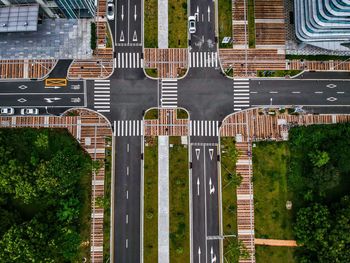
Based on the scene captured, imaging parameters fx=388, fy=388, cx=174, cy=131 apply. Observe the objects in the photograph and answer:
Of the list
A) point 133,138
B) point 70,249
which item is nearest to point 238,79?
point 133,138

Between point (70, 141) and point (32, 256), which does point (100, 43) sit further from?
point (32, 256)

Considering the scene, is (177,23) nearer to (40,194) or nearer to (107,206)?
(107,206)

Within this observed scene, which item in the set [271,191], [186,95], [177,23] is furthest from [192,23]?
[271,191]

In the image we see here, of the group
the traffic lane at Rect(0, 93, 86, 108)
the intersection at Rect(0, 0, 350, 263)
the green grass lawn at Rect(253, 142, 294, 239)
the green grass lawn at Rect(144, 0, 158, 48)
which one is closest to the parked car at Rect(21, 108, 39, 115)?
the intersection at Rect(0, 0, 350, 263)

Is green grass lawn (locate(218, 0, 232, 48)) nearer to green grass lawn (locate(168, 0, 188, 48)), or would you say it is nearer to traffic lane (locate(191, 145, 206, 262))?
green grass lawn (locate(168, 0, 188, 48))

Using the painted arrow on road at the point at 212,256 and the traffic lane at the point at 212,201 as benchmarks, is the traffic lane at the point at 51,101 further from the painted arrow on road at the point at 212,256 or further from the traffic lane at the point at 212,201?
the painted arrow on road at the point at 212,256
